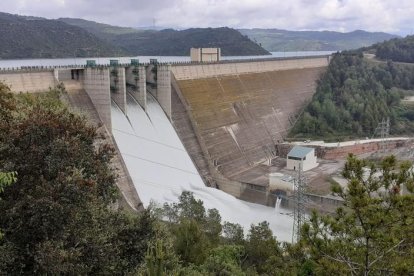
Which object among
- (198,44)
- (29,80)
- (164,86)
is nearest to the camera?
(29,80)

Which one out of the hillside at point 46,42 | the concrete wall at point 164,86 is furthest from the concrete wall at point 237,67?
the hillside at point 46,42

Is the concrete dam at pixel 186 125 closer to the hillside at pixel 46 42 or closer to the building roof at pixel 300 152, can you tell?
the building roof at pixel 300 152

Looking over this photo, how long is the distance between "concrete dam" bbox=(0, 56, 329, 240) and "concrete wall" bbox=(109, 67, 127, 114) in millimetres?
61

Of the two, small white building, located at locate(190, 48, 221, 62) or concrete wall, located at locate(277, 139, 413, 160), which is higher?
small white building, located at locate(190, 48, 221, 62)

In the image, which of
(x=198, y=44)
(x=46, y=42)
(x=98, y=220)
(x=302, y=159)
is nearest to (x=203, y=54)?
(x=302, y=159)

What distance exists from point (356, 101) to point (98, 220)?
4493 centimetres

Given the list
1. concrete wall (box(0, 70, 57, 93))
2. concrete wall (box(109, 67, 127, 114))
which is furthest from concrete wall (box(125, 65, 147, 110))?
concrete wall (box(0, 70, 57, 93))

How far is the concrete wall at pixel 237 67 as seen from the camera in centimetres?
3581

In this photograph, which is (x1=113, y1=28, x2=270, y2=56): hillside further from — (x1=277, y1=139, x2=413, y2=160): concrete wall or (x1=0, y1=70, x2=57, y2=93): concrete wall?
(x1=0, y1=70, x2=57, y2=93): concrete wall

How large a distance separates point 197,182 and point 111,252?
2080 cm

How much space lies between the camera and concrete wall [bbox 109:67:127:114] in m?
28.1

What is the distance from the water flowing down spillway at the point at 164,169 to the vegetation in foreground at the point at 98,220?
1515 cm

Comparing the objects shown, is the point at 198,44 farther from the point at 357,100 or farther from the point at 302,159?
the point at 302,159

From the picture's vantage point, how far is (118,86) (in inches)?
1109
